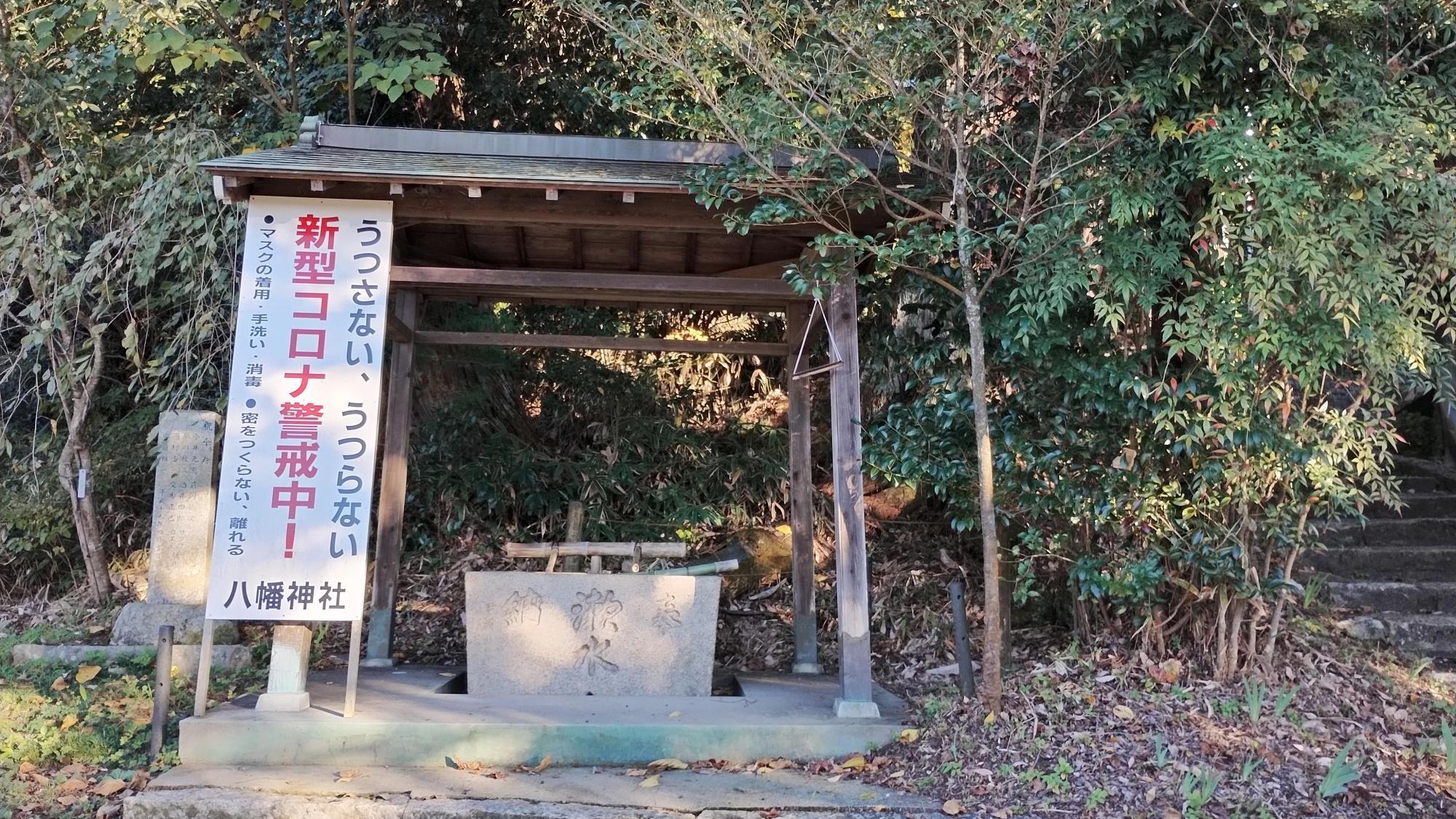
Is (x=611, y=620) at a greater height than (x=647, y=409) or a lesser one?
lesser

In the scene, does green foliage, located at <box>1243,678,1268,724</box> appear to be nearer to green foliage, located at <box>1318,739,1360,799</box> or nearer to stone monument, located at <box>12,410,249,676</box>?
green foliage, located at <box>1318,739,1360,799</box>

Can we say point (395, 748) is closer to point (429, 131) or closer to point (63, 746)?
point (63, 746)

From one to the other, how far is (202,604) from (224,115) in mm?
4861

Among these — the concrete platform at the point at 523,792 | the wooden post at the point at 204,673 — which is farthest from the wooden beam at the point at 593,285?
the concrete platform at the point at 523,792

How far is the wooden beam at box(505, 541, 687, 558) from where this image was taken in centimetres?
638

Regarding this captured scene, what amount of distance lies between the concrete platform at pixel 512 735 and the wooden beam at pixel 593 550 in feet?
3.49

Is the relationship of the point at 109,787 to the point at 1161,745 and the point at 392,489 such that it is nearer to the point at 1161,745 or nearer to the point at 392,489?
the point at 392,489

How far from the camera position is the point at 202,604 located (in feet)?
24.8

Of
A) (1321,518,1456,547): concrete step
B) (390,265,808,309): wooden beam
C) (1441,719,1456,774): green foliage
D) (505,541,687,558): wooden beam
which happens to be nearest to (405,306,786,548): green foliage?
(505,541,687,558): wooden beam

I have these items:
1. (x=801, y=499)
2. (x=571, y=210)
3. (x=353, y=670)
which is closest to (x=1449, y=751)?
(x=801, y=499)

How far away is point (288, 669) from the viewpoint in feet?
18.1

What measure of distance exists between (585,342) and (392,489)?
1786 mm

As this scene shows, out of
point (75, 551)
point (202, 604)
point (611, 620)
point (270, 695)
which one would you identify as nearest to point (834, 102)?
point (611, 620)

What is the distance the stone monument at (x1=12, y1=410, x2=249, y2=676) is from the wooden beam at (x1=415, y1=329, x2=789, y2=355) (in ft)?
7.53
